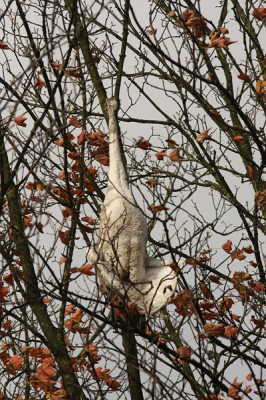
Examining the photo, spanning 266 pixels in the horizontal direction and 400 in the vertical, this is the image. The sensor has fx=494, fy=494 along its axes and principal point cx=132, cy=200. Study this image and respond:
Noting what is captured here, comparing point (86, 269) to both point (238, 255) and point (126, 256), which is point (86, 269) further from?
point (238, 255)

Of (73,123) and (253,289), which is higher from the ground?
(73,123)

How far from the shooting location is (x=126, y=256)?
3357 mm

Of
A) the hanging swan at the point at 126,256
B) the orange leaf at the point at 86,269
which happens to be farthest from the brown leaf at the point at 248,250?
the orange leaf at the point at 86,269

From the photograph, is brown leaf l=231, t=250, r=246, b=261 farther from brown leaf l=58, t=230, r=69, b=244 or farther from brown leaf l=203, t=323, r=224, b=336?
brown leaf l=203, t=323, r=224, b=336

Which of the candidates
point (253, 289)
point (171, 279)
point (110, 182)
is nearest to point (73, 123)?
point (110, 182)

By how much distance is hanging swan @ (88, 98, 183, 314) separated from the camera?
329cm

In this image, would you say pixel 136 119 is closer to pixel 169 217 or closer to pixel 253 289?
pixel 253 289

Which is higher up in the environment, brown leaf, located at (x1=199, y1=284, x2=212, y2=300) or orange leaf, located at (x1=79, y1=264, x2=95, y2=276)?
brown leaf, located at (x1=199, y1=284, x2=212, y2=300)

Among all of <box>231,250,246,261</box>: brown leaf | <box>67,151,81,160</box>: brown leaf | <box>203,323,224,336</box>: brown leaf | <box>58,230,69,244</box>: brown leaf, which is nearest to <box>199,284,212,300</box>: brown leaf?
<box>231,250,246,261</box>: brown leaf

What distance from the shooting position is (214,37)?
4.00 meters

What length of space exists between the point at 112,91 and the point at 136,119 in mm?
1315

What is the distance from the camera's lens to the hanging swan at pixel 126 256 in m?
3.29

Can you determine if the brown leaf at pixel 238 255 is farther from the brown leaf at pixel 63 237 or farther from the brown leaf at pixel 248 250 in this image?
the brown leaf at pixel 63 237

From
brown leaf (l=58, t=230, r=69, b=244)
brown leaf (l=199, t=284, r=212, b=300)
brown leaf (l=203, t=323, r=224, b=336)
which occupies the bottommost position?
brown leaf (l=203, t=323, r=224, b=336)
